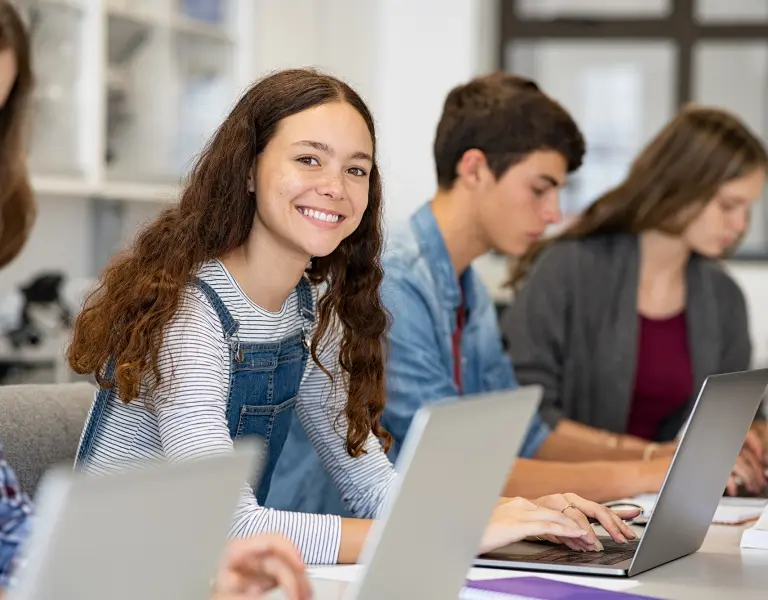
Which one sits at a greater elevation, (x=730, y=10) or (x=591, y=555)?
(x=730, y=10)

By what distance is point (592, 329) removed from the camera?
280 centimetres

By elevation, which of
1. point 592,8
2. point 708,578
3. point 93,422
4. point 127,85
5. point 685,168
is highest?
point 592,8

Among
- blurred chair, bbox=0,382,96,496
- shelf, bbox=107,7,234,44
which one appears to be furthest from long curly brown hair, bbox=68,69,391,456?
shelf, bbox=107,7,234,44

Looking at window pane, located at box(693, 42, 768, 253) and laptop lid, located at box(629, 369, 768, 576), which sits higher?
window pane, located at box(693, 42, 768, 253)

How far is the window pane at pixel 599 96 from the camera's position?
5.67m

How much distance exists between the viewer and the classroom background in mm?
3990

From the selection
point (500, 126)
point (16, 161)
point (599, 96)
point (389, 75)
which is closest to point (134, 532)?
point (500, 126)

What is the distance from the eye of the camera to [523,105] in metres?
2.18

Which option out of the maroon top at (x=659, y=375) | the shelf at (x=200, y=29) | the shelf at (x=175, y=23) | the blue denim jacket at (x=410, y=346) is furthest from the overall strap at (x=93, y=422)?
the shelf at (x=200, y=29)

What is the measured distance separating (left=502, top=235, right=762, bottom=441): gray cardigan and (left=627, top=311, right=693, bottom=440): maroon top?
0.07ft

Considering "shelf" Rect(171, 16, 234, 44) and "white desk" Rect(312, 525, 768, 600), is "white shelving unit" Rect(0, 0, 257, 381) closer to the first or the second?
"shelf" Rect(171, 16, 234, 44)

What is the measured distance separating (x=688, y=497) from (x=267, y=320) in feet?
1.82

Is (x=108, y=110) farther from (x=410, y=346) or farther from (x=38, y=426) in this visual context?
(x=38, y=426)

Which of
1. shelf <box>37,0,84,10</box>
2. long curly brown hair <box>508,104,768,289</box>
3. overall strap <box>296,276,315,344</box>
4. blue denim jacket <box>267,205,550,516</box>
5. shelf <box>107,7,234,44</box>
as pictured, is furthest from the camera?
shelf <box>107,7,234,44</box>
